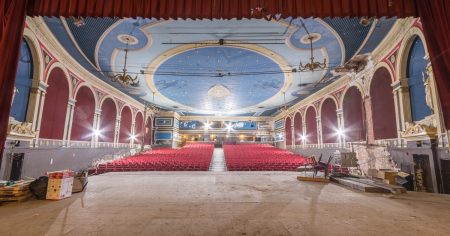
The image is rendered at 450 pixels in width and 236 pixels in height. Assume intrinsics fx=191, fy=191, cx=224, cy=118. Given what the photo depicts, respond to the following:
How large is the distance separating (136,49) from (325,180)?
8748 millimetres

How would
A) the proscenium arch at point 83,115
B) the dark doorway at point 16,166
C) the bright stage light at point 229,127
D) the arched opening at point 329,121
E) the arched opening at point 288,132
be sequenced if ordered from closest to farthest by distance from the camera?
the dark doorway at point 16,166 → the proscenium arch at point 83,115 → the arched opening at point 329,121 → the arched opening at point 288,132 → the bright stage light at point 229,127

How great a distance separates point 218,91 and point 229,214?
1217 centimetres

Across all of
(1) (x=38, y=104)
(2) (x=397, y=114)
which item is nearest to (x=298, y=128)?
(2) (x=397, y=114)

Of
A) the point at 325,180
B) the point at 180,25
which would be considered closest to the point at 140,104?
the point at 180,25

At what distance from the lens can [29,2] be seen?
115 inches

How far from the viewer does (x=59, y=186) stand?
3291 mm

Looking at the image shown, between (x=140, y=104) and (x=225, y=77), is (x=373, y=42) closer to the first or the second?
(x=225, y=77)

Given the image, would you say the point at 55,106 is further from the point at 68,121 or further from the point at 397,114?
the point at 397,114

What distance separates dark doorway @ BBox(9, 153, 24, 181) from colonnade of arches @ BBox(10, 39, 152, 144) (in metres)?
1.23

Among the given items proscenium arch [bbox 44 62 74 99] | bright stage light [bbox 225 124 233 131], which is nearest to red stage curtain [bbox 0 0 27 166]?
proscenium arch [bbox 44 62 74 99]

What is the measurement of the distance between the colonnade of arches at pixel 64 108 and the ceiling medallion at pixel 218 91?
7048 millimetres

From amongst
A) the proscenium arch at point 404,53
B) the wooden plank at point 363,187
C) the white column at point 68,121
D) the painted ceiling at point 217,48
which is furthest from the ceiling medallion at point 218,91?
the wooden plank at point 363,187

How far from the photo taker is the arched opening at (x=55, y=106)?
7.94 m

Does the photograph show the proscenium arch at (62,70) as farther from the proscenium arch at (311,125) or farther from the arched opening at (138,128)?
the proscenium arch at (311,125)
